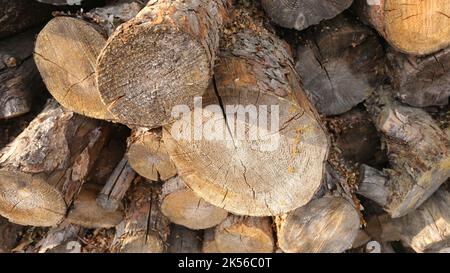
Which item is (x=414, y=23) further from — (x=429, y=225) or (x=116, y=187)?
(x=116, y=187)

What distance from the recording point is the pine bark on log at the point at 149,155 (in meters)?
2.28

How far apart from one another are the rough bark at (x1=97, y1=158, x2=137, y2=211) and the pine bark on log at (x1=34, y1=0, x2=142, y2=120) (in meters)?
0.45

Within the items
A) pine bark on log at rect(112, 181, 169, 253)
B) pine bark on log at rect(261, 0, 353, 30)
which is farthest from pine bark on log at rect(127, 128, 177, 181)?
pine bark on log at rect(261, 0, 353, 30)

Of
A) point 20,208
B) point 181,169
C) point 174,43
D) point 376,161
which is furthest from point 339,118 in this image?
point 20,208

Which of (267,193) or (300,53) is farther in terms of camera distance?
(300,53)

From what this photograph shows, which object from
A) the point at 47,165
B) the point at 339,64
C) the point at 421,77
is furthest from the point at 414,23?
the point at 47,165

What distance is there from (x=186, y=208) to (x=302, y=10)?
1295 millimetres

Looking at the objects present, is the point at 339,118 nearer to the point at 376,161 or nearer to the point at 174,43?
the point at 376,161

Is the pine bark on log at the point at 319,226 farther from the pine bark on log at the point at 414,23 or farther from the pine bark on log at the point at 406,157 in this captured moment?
the pine bark on log at the point at 414,23

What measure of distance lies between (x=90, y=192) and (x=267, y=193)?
4.02 ft

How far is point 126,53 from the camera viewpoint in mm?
1580

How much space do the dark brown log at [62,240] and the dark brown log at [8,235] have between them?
0.17m

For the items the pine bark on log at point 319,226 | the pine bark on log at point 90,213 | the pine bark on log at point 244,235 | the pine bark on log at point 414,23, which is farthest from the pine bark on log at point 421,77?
the pine bark on log at point 90,213

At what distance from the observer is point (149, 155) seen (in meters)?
2.37
